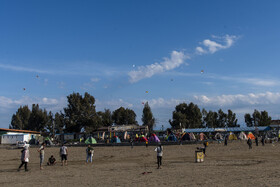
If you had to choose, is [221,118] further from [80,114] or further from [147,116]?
[80,114]

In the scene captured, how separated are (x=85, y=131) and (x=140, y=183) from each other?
218ft

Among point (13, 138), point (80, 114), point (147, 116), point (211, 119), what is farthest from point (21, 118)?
point (211, 119)

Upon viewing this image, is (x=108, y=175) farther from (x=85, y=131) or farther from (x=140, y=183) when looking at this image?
(x=85, y=131)

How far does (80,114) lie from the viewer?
79375 millimetres

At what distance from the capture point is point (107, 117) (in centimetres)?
9438

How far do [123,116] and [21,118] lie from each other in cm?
3480

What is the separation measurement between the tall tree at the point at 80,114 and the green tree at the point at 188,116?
88.2 ft

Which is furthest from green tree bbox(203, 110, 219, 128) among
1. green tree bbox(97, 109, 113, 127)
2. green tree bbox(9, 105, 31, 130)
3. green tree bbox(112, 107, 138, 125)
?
green tree bbox(9, 105, 31, 130)

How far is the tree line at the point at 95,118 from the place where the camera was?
7900 cm

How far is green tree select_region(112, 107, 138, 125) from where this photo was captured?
96500 mm

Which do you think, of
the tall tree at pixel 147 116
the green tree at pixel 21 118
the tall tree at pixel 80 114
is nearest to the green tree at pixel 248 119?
the tall tree at pixel 147 116

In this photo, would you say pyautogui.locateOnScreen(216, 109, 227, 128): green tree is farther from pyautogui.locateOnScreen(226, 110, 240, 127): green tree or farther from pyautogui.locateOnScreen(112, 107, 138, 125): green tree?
pyautogui.locateOnScreen(112, 107, 138, 125): green tree

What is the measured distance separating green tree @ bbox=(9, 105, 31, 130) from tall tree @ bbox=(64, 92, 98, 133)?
1959 centimetres

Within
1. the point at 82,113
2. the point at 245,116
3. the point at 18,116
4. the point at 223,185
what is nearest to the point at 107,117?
the point at 82,113
